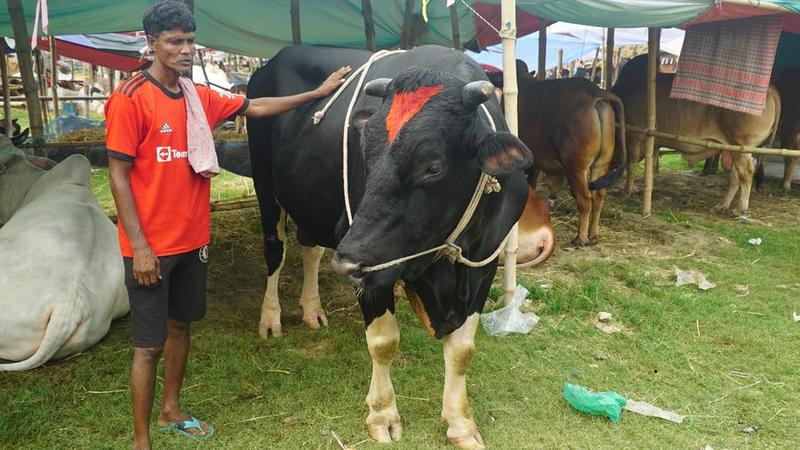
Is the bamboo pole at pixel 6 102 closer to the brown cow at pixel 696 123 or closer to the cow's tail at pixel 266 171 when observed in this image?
the cow's tail at pixel 266 171

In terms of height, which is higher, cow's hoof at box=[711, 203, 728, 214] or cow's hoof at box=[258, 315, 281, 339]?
cow's hoof at box=[258, 315, 281, 339]

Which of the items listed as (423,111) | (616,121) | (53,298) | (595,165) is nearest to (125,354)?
(53,298)

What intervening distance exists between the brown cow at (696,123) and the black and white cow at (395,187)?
17.5 ft

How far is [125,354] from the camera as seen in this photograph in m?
3.56

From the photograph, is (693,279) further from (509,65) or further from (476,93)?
(476,93)

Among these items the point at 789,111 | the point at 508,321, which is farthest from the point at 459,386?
the point at 789,111

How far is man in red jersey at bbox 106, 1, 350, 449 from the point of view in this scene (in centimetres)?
220

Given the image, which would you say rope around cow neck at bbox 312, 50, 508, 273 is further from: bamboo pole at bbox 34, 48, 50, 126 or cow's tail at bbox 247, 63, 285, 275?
bamboo pole at bbox 34, 48, 50, 126

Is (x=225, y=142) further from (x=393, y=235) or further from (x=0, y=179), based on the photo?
(x=393, y=235)

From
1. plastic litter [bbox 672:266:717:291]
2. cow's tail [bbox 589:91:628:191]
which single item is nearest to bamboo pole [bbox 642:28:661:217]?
cow's tail [bbox 589:91:628:191]

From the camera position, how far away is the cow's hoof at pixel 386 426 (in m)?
2.76

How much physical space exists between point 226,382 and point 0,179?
10.9ft

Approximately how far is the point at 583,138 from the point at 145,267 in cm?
477

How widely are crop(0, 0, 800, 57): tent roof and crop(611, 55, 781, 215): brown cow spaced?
1547 millimetres
